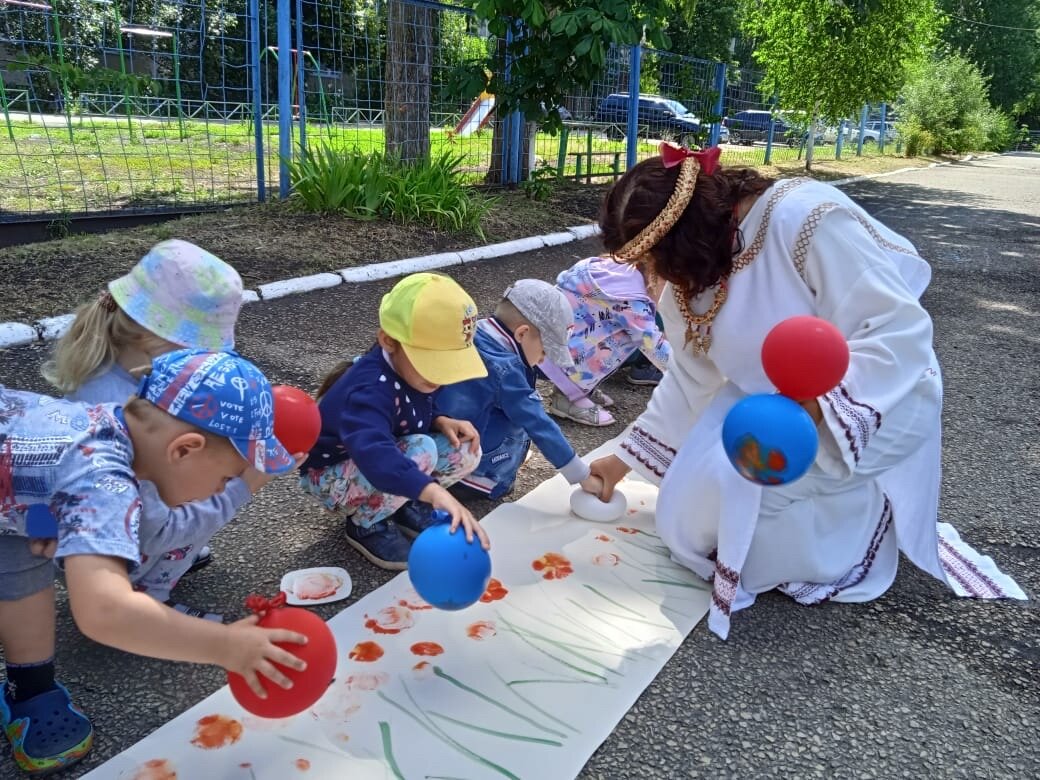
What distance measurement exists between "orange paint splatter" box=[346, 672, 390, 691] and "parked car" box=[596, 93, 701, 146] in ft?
28.1

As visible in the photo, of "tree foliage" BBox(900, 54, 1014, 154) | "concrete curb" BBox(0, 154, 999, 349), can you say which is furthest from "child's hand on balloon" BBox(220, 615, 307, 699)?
"tree foliage" BBox(900, 54, 1014, 154)

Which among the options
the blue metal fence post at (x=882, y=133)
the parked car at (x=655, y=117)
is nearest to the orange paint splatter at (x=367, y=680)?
the parked car at (x=655, y=117)

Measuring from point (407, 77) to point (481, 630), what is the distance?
5.89 metres

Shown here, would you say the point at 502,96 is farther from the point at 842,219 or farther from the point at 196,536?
the point at 196,536

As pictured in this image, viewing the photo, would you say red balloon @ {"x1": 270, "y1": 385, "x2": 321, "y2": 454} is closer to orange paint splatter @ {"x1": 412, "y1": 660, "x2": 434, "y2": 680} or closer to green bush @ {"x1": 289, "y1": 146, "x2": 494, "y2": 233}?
orange paint splatter @ {"x1": 412, "y1": 660, "x2": 434, "y2": 680}

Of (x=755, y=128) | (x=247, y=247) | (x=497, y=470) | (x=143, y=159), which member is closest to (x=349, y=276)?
(x=247, y=247)

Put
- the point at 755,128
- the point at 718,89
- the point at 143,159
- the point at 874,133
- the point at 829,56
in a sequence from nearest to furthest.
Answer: the point at 143,159
the point at 718,89
the point at 829,56
the point at 755,128
the point at 874,133

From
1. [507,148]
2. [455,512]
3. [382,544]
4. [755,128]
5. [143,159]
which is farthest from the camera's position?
[755,128]

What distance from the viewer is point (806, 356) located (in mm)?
1663

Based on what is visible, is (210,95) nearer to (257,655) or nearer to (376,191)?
(376,191)

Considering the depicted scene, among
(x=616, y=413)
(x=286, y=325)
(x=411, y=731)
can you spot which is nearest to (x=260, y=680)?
(x=411, y=731)

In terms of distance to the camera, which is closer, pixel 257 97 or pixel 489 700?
pixel 489 700

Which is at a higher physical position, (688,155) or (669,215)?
(688,155)

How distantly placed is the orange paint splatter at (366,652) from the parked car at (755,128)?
520 inches
